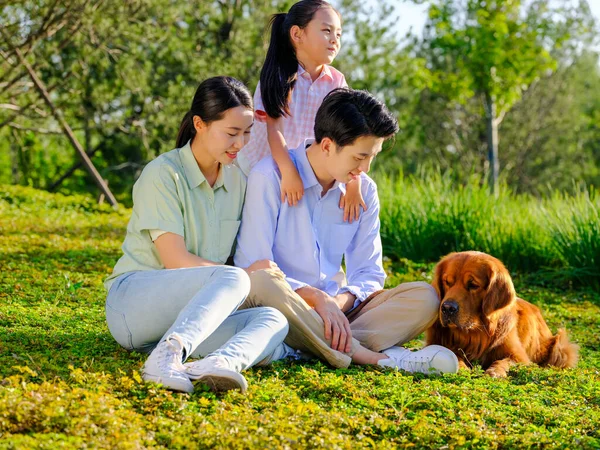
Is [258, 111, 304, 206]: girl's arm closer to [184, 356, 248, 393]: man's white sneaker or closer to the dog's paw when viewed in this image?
[184, 356, 248, 393]: man's white sneaker

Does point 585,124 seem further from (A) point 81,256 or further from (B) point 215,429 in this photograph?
(B) point 215,429

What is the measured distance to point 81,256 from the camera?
711cm

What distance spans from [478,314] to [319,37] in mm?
1812

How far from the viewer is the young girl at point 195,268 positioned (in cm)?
312

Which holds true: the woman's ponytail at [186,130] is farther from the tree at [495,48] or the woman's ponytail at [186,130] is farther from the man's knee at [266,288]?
the tree at [495,48]

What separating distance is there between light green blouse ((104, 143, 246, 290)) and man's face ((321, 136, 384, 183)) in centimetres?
53

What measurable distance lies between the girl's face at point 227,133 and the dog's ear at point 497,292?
5.24 feet

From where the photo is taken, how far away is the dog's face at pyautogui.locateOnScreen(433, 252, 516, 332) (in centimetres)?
426

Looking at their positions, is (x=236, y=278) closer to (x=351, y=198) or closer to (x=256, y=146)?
(x=351, y=198)

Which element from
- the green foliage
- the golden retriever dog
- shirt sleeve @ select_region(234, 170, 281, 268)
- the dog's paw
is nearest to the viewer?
shirt sleeve @ select_region(234, 170, 281, 268)

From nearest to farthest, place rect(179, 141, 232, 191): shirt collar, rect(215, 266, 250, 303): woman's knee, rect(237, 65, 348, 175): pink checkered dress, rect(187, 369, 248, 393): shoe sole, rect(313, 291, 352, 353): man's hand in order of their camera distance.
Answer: rect(187, 369, 248, 393): shoe sole → rect(215, 266, 250, 303): woman's knee → rect(313, 291, 352, 353): man's hand → rect(179, 141, 232, 191): shirt collar → rect(237, 65, 348, 175): pink checkered dress

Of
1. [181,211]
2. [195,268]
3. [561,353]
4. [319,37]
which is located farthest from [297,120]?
[561,353]

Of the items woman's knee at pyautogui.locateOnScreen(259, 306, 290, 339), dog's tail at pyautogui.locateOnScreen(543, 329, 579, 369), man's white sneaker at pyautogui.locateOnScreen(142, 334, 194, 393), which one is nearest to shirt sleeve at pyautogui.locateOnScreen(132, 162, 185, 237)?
woman's knee at pyautogui.locateOnScreen(259, 306, 290, 339)

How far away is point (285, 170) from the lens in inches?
161
